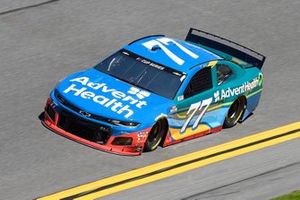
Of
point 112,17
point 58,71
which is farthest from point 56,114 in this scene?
point 112,17

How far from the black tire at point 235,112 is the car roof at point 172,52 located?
87cm

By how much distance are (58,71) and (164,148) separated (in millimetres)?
3831

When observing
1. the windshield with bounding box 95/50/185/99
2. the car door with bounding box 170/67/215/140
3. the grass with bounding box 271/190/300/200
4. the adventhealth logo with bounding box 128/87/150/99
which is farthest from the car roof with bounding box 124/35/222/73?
the grass with bounding box 271/190/300/200

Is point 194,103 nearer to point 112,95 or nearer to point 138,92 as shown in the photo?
point 138,92

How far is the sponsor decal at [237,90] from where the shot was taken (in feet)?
57.2

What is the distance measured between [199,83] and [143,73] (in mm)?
950

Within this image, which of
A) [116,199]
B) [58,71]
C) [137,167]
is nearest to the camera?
[116,199]

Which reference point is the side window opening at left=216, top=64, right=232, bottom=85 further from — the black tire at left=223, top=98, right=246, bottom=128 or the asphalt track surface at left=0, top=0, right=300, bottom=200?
the asphalt track surface at left=0, top=0, right=300, bottom=200

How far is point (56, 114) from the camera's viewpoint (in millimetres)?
16547

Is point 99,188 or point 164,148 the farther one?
point 164,148

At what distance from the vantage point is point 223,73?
58.9 feet

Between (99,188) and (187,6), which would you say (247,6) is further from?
(99,188)

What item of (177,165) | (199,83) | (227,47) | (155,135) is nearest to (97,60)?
(227,47)

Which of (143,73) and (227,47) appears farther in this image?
(227,47)
